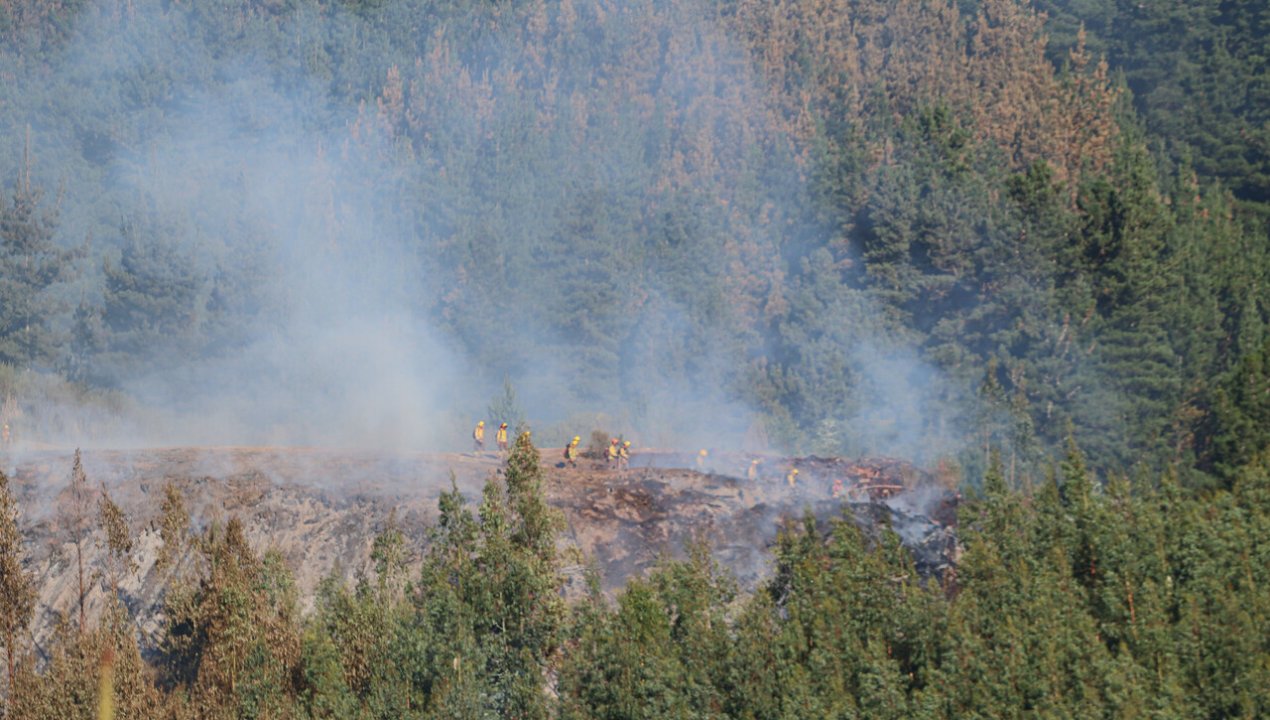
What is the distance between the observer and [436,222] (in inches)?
2576

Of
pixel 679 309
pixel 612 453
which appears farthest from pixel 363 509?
pixel 679 309

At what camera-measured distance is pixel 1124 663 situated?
24.6m

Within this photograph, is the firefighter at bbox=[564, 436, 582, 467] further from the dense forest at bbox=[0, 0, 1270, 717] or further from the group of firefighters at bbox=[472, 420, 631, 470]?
the dense forest at bbox=[0, 0, 1270, 717]

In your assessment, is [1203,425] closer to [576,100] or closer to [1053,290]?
[1053,290]

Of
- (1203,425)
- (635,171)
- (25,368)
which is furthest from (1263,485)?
(635,171)

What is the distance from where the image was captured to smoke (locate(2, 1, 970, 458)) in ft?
171

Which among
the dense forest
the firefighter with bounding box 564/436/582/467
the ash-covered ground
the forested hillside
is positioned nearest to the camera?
the dense forest

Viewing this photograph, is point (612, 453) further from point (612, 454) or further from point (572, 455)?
point (572, 455)

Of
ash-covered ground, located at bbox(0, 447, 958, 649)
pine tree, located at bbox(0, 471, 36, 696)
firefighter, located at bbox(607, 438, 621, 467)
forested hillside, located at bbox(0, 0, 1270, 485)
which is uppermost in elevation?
forested hillside, located at bbox(0, 0, 1270, 485)

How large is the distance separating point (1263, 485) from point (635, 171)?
3993 centimetres

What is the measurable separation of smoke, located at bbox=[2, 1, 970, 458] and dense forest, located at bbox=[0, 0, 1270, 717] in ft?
0.62

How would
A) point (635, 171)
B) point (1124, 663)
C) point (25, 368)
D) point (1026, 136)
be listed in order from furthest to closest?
point (1026, 136)
point (635, 171)
point (25, 368)
point (1124, 663)

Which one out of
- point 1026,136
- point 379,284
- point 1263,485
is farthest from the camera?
point 1026,136

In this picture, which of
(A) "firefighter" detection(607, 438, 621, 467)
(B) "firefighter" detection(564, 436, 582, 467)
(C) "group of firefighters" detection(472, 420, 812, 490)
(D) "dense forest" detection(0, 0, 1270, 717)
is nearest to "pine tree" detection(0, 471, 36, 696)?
(D) "dense forest" detection(0, 0, 1270, 717)
